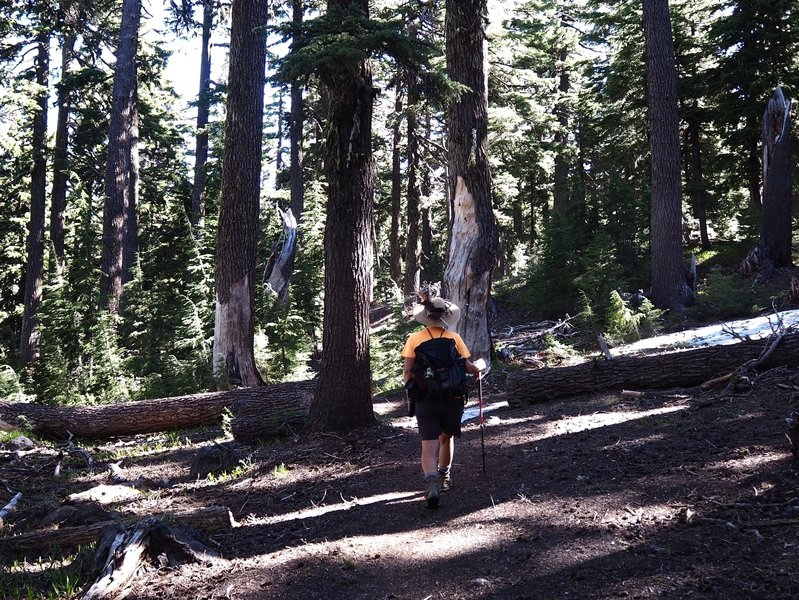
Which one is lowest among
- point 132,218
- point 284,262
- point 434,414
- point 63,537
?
point 63,537

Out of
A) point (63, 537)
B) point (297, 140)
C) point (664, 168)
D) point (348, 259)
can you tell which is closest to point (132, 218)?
point (297, 140)

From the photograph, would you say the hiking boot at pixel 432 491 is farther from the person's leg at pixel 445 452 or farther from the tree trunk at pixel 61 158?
the tree trunk at pixel 61 158

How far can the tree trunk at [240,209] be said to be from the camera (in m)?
11.1

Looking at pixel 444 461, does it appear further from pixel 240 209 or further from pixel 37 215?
pixel 37 215

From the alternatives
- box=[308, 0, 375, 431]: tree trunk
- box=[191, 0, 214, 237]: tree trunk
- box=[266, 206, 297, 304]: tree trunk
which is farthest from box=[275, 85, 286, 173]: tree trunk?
box=[308, 0, 375, 431]: tree trunk

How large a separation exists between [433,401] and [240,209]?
6981 millimetres

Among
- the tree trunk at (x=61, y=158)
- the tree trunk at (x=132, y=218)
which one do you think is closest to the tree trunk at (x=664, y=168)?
the tree trunk at (x=132, y=218)

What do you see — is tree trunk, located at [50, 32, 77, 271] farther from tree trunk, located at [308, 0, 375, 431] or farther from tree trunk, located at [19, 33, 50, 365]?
tree trunk, located at [308, 0, 375, 431]

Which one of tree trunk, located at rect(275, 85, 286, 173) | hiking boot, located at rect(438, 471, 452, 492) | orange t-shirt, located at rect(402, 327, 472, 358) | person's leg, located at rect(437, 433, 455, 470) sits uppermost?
tree trunk, located at rect(275, 85, 286, 173)

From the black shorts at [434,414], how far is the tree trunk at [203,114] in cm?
1856

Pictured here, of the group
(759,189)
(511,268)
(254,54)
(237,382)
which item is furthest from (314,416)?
(511,268)

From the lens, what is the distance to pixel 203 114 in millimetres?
24750

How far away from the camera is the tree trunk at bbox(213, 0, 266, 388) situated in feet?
36.3

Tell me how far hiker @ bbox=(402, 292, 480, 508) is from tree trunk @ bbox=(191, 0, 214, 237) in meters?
18.3
